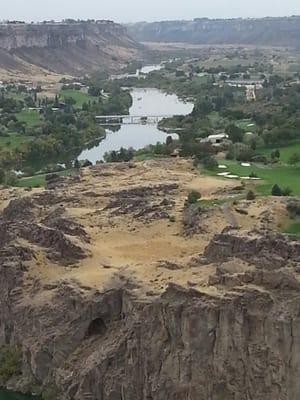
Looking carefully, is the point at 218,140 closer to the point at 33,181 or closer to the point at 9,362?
the point at 33,181

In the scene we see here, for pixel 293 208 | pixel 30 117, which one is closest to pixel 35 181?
pixel 293 208

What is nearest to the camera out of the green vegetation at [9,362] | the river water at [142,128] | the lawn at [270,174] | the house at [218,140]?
the green vegetation at [9,362]

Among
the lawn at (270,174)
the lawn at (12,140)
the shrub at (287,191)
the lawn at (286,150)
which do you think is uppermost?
the shrub at (287,191)

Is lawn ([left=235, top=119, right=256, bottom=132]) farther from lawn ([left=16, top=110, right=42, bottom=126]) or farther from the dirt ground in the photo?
the dirt ground

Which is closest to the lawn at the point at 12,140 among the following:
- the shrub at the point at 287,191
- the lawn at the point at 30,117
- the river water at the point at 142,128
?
the river water at the point at 142,128

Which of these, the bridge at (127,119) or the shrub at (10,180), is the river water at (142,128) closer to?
the bridge at (127,119)

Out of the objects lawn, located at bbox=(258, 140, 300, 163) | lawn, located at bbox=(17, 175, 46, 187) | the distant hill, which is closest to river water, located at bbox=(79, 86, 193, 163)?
lawn, located at bbox=(17, 175, 46, 187)
